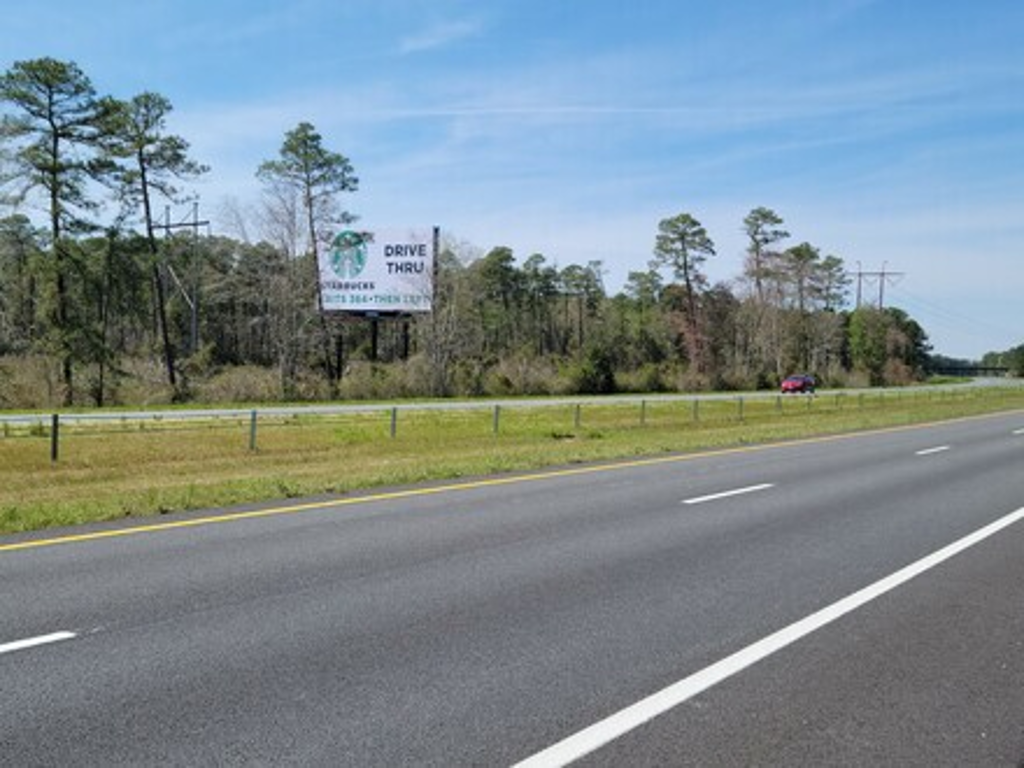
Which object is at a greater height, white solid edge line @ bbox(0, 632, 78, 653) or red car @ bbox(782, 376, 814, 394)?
red car @ bbox(782, 376, 814, 394)

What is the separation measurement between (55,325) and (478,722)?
138ft

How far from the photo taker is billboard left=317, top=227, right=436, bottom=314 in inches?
2194

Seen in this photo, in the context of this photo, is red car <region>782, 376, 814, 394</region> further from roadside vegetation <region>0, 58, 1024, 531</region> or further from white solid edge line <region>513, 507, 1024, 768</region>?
white solid edge line <region>513, 507, 1024, 768</region>

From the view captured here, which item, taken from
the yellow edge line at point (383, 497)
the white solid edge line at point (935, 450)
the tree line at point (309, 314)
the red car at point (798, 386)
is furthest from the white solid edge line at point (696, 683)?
the red car at point (798, 386)

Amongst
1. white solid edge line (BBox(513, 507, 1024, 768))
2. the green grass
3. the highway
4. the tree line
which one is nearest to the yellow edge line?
the highway

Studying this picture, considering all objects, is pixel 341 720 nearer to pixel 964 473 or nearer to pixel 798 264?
pixel 964 473

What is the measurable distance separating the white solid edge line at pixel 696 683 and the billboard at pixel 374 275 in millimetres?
49259

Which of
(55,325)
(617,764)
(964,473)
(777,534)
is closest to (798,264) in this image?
(55,325)

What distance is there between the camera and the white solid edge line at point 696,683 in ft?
13.5

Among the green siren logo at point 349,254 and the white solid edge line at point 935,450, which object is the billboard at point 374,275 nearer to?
the green siren logo at point 349,254

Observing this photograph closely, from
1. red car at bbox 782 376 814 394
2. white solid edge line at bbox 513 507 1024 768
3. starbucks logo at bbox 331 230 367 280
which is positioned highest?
starbucks logo at bbox 331 230 367 280

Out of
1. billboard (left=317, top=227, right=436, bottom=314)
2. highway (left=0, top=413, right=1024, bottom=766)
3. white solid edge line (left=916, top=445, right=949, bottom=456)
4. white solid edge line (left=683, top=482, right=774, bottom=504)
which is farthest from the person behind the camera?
billboard (left=317, top=227, right=436, bottom=314)

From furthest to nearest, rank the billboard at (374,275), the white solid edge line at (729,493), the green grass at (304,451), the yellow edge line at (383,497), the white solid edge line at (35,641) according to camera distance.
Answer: the billboard at (374,275), the green grass at (304,451), the white solid edge line at (729,493), the yellow edge line at (383,497), the white solid edge line at (35,641)

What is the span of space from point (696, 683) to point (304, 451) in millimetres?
16991
